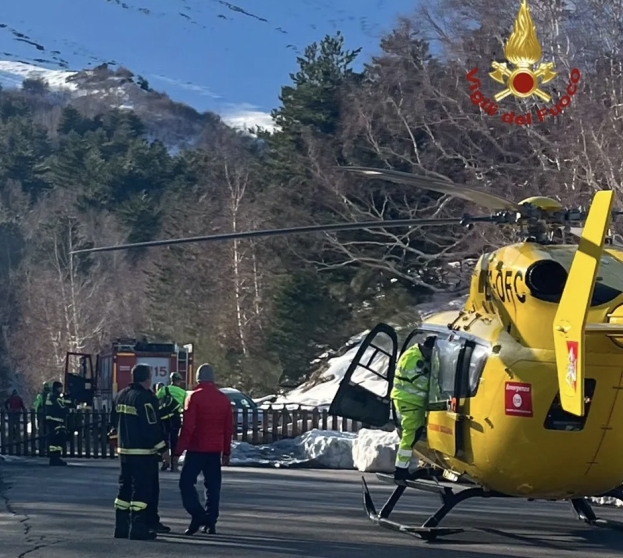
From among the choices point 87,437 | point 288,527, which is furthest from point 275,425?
point 288,527

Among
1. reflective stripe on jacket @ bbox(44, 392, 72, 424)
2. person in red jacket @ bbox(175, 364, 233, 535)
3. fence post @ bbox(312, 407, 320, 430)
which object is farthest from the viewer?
fence post @ bbox(312, 407, 320, 430)

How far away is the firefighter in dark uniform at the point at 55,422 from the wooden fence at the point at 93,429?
118cm

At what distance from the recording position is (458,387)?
32.0 ft

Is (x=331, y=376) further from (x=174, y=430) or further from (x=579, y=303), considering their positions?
(x=579, y=303)

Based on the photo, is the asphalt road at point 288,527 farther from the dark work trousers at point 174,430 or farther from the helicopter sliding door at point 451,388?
the helicopter sliding door at point 451,388

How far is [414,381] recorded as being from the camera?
10.4m

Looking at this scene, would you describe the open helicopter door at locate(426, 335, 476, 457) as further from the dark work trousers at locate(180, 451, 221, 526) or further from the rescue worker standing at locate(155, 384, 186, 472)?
the rescue worker standing at locate(155, 384, 186, 472)

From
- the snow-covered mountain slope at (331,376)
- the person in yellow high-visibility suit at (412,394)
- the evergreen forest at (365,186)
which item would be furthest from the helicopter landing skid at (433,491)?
the snow-covered mountain slope at (331,376)

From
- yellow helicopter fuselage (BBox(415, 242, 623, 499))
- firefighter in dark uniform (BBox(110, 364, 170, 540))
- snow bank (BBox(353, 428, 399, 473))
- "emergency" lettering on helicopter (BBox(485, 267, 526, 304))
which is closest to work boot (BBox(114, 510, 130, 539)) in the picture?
firefighter in dark uniform (BBox(110, 364, 170, 540))

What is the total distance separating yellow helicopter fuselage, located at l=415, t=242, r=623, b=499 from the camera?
8.91 m

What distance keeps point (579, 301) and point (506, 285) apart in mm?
1796

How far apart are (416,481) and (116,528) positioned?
2910mm

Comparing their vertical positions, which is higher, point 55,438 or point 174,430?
point 174,430

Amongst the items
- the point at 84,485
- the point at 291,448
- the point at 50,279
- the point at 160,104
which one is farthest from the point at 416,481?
the point at 160,104
